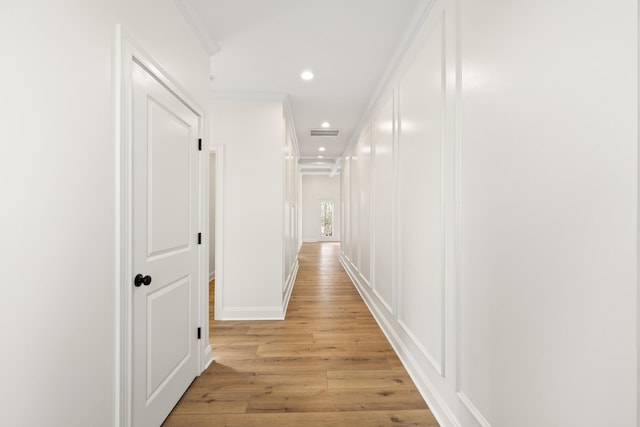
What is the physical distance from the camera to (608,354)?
2.75 ft

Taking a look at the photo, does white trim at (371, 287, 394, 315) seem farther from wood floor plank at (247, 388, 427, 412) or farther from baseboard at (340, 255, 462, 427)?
wood floor plank at (247, 388, 427, 412)

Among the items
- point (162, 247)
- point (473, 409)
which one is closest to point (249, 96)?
point (162, 247)

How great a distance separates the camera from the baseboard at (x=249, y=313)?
3689 mm

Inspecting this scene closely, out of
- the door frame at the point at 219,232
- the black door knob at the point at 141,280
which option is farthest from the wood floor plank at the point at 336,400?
the door frame at the point at 219,232

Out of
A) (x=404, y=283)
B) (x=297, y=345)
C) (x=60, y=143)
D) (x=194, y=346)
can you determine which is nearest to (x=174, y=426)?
(x=194, y=346)

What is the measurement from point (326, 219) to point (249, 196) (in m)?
9.66

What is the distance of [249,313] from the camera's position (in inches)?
146

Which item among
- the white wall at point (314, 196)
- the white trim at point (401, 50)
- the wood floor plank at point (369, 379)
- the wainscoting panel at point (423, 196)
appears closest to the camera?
the wainscoting panel at point (423, 196)

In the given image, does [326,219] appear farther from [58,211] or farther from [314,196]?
[58,211]

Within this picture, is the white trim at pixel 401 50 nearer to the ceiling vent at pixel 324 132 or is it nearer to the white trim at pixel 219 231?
the ceiling vent at pixel 324 132

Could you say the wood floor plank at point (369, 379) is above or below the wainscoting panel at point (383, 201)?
below

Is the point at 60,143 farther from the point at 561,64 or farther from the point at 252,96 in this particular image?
the point at 252,96

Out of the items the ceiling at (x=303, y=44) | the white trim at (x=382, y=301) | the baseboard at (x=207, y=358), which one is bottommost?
the baseboard at (x=207, y=358)

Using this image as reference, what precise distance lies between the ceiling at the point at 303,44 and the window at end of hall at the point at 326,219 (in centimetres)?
909
